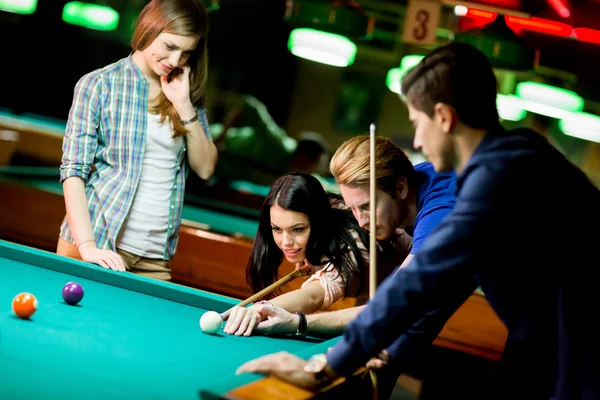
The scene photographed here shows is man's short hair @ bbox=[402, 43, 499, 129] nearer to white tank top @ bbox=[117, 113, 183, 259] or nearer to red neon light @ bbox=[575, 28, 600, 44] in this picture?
white tank top @ bbox=[117, 113, 183, 259]

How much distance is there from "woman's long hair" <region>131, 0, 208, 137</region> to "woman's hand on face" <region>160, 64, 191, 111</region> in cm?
3

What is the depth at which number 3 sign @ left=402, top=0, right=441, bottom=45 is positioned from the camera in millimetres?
5223

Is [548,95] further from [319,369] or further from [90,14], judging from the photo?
[319,369]

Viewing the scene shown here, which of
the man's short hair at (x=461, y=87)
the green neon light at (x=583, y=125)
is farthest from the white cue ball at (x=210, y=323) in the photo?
the green neon light at (x=583, y=125)

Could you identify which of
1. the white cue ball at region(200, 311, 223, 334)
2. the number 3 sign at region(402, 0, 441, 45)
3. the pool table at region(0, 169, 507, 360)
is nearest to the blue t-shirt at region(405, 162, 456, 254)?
the white cue ball at region(200, 311, 223, 334)

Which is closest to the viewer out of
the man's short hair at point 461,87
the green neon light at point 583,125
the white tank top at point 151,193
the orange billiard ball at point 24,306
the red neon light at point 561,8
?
the man's short hair at point 461,87

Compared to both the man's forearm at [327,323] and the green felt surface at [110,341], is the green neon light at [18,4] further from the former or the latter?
the man's forearm at [327,323]

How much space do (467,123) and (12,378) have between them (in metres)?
1.12

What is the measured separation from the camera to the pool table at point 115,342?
162cm

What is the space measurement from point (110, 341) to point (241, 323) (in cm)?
45

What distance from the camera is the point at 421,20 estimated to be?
207 inches

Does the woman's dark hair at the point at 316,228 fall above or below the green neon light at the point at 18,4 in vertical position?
below

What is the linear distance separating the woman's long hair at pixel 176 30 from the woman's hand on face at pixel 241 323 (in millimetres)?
1062

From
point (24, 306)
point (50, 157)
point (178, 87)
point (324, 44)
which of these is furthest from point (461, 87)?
point (50, 157)
